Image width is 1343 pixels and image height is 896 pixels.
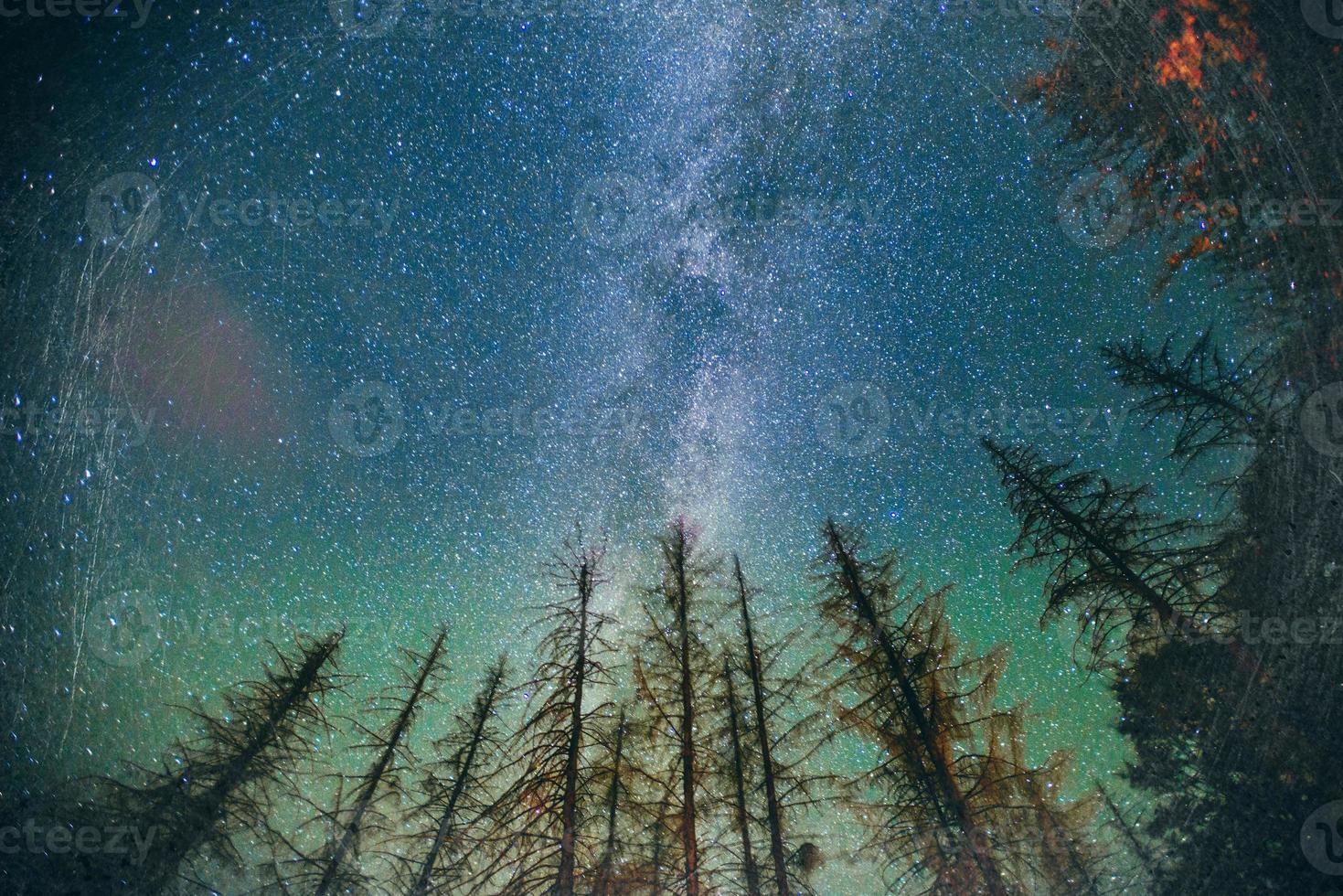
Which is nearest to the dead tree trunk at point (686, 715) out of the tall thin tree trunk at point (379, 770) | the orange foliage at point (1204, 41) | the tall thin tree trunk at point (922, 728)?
the tall thin tree trunk at point (922, 728)

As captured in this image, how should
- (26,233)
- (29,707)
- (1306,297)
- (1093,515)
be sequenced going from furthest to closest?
(1093,515) → (1306,297) → (29,707) → (26,233)

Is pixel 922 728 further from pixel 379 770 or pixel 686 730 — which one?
pixel 379 770

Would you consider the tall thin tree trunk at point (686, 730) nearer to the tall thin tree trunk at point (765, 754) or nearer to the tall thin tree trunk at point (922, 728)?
the tall thin tree trunk at point (765, 754)

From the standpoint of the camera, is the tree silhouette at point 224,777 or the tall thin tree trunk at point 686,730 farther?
the tall thin tree trunk at point 686,730

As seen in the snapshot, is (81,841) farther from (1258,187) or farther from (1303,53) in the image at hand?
(1303,53)

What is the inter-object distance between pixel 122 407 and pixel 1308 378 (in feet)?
30.0

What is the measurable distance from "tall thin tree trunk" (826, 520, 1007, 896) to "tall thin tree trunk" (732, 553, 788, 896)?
9.04ft

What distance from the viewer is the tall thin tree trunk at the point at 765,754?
9.39 m

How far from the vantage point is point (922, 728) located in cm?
920

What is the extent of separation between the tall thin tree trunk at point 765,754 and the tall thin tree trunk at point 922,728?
2756 mm

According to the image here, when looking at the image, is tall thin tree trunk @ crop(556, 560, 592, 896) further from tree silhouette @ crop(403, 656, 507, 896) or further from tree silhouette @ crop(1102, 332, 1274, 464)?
tree silhouette @ crop(1102, 332, 1274, 464)

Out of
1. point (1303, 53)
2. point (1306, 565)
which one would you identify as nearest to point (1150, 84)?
point (1303, 53)

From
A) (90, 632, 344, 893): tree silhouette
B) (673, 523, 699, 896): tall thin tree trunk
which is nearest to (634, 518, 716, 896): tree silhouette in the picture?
(673, 523, 699, 896): tall thin tree trunk

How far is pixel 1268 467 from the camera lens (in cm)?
455
